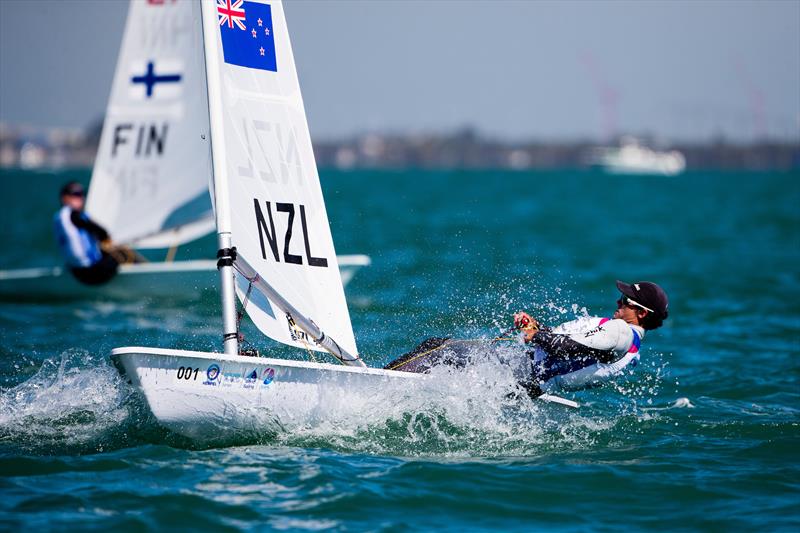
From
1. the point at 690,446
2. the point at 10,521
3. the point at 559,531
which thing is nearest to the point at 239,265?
the point at 10,521

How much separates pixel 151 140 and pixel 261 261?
6496mm

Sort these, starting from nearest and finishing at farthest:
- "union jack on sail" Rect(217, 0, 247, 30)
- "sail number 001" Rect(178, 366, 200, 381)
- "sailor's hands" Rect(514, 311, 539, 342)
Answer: "sail number 001" Rect(178, 366, 200, 381)
"union jack on sail" Rect(217, 0, 247, 30)
"sailor's hands" Rect(514, 311, 539, 342)

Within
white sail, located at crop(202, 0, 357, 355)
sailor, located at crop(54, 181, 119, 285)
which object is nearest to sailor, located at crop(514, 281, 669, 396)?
white sail, located at crop(202, 0, 357, 355)

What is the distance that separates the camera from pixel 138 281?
37.9ft

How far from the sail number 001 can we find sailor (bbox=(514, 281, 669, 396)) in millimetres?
1821

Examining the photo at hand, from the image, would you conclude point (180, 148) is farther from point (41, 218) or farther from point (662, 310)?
point (41, 218)

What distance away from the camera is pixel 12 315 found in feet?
35.4

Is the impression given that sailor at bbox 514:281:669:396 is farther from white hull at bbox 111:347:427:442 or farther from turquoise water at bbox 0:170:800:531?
white hull at bbox 111:347:427:442

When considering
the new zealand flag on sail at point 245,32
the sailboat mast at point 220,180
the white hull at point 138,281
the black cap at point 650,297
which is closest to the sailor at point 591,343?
the black cap at point 650,297

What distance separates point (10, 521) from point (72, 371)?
5.67 feet

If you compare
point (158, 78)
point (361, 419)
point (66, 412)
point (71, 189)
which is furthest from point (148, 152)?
point (361, 419)

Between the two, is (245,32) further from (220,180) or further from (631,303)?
(631,303)

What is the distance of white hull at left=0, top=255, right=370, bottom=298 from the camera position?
11.4 m

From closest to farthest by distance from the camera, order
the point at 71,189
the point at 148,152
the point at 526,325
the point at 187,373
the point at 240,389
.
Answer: the point at 187,373 → the point at 240,389 → the point at 526,325 → the point at 71,189 → the point at 148,152
